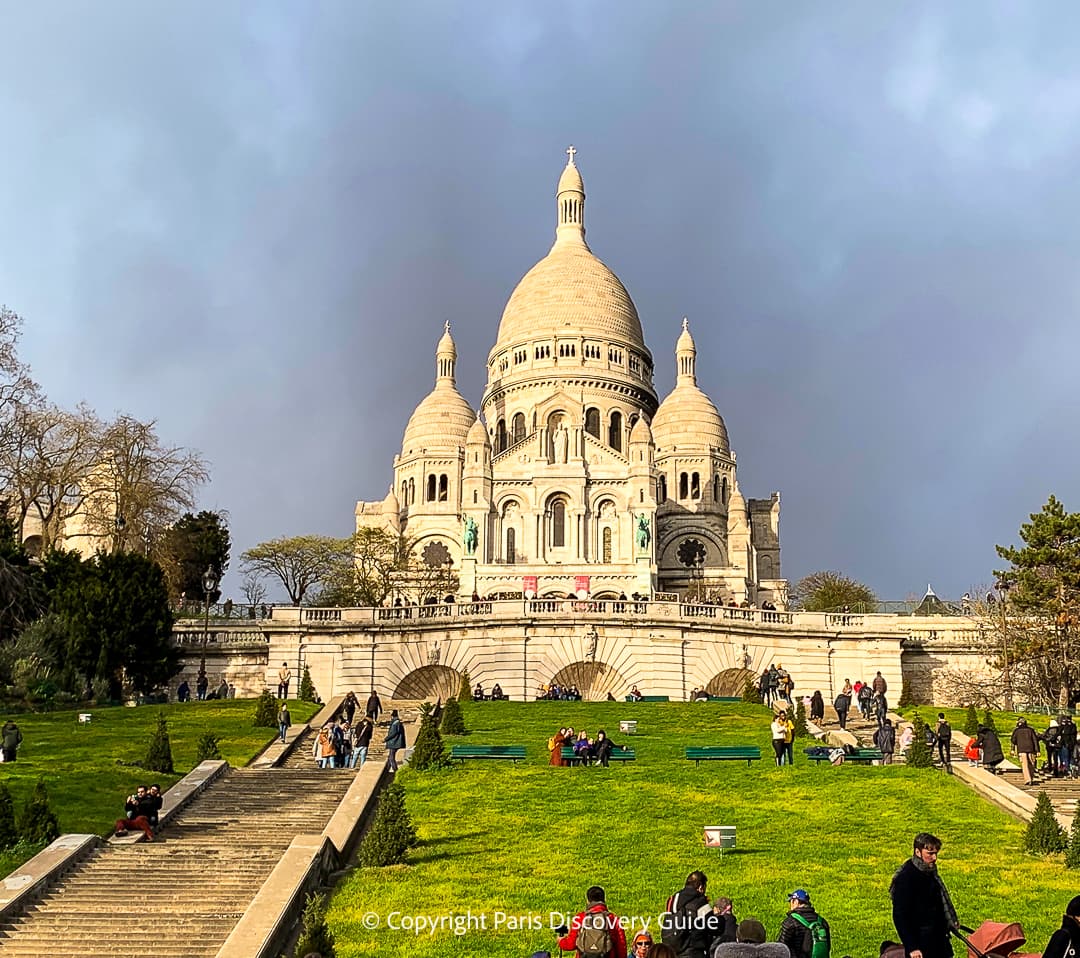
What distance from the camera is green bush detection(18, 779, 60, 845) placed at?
22672 millimetres

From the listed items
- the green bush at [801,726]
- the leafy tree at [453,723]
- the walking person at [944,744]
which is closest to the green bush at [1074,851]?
the walking person at [944,744]

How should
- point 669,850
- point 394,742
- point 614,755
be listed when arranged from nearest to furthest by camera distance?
point 669,850 → point 394,742 → point 614,755

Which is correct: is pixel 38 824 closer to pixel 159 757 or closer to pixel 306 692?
pixel 159 757

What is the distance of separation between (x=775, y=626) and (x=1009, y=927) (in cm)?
3901

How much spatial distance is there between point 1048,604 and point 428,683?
2179cm

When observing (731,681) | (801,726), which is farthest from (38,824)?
(731,681)

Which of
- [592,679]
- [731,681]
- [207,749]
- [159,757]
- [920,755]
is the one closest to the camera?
[159,757]

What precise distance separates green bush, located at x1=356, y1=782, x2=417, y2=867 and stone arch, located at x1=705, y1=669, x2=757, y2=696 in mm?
27503

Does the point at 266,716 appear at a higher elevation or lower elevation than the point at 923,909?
higher

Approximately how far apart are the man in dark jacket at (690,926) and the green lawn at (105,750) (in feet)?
39.6

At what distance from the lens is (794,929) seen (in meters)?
12.9

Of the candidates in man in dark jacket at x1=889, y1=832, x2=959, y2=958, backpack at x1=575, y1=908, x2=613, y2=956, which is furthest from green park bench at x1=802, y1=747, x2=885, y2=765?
man in dark jacket at x1=889, y1=832, x2=959, y2=958

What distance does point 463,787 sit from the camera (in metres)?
27.4

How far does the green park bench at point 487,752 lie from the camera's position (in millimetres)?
30266
